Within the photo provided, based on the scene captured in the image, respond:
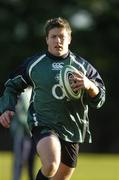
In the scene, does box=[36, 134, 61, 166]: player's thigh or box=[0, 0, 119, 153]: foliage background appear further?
box=[0, 0, 119, 153]: foliage background

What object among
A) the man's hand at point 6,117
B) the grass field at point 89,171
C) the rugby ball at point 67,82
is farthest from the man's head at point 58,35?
the grass field at point 89,171

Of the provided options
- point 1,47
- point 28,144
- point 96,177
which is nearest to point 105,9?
point 1,47

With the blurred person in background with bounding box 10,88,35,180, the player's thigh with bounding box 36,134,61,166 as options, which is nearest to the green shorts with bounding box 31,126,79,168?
the player's thigh with bounding box 36,134,61,166

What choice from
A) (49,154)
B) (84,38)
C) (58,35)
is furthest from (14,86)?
(84,38)

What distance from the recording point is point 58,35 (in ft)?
32.8

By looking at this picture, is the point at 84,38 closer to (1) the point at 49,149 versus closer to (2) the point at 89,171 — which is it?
(2) the point at 89,171

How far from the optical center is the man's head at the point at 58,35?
1002 centimetres

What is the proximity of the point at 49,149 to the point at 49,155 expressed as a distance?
2.8 inches

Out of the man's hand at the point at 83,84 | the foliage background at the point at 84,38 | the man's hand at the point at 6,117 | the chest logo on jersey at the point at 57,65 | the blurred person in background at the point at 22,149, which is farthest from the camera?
the foliage background at the point at 84,38

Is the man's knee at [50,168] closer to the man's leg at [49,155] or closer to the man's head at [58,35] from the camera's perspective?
the man's leg at [49,155]

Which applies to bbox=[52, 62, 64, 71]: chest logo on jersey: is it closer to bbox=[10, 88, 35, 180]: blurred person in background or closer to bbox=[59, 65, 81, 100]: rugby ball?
bbox=[59, 65, 81, 100]: rugby ball

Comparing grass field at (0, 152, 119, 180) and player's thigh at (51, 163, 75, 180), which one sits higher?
player's thigh at (51, 163, 75, 180)

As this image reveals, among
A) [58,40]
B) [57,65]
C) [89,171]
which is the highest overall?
[58,40]

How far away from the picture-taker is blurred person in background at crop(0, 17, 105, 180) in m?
10.0
